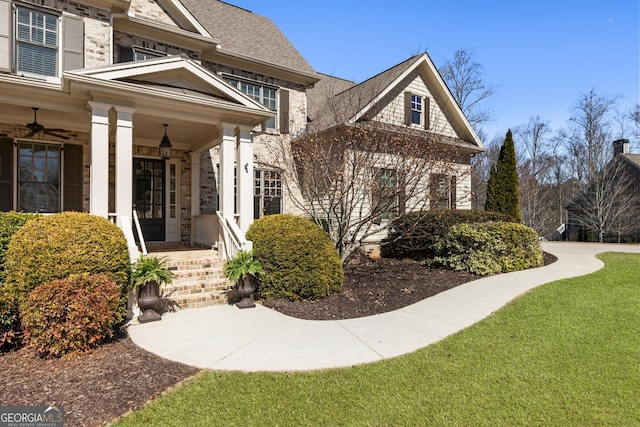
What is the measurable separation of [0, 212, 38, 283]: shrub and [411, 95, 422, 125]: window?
40.7 feet

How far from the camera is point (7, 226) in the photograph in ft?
17.0

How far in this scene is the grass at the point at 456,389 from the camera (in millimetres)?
3104

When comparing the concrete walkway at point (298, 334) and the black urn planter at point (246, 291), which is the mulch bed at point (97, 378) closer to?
the concrete walkway at point (298, 334)

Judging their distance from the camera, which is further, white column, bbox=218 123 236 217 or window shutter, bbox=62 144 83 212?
window shutter, bbox=62 144 83 212

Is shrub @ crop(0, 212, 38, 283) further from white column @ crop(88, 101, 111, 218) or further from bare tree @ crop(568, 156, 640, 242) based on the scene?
bare tree @ crop(568, 156, 640, 242)

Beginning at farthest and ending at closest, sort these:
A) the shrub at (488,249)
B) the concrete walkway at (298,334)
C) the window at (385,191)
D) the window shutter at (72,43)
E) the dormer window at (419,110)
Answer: the dormer window at (419,110) < the shrub at (488,249) < the window shutter at (72,43) < the window at (385,191) < the concrete walkway at (298,334)

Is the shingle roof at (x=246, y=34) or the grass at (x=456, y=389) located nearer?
the grass at (x=456, y=389)

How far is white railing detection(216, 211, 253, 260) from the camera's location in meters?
7.18

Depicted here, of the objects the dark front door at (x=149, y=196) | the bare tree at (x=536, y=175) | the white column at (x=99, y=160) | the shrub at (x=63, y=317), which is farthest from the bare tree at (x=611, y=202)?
the shrub at (x=63, y=317)

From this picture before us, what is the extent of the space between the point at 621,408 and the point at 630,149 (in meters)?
37.2

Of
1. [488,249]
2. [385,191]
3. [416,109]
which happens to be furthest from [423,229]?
[416,109]

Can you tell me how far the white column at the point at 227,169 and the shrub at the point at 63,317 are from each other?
12.2 ft

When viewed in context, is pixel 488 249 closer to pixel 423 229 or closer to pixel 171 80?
pixel 423 229

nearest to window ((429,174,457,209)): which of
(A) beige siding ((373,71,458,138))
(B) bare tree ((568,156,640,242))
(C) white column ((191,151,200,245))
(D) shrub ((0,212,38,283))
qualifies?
(A) beige siding ((373,71,458,138))
